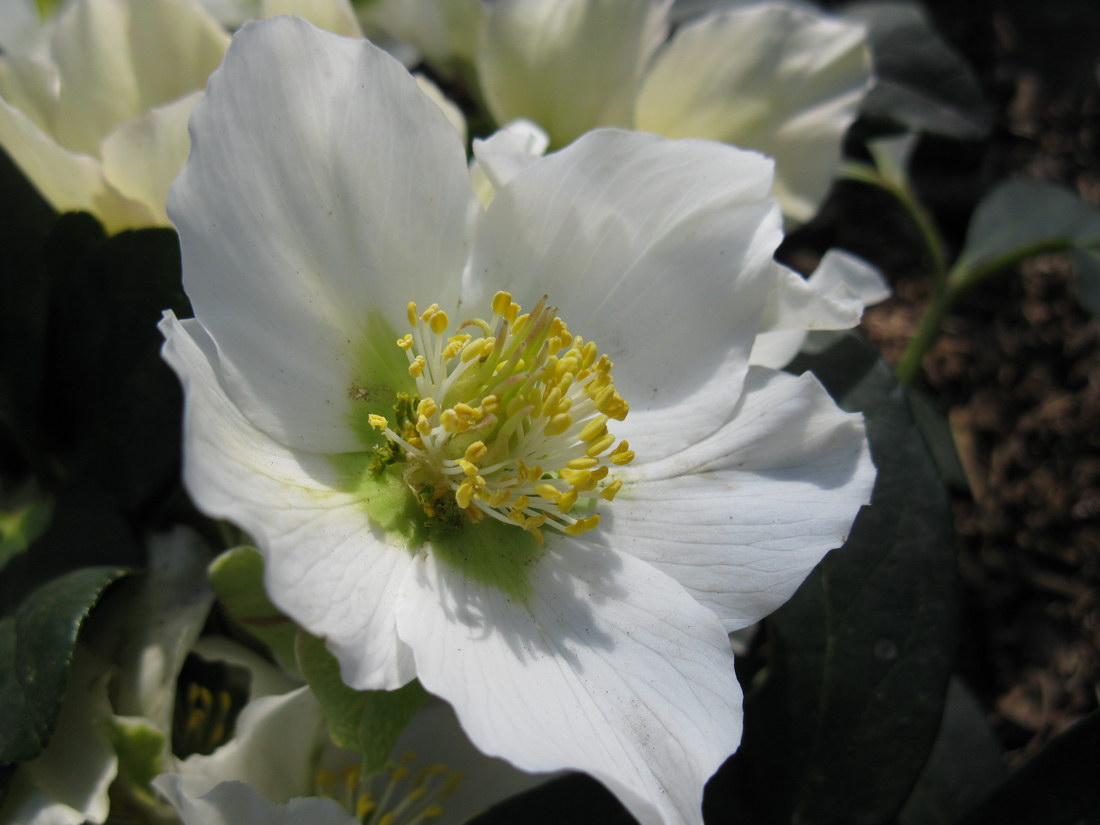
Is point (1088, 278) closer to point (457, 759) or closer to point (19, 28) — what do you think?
point (457, 759)

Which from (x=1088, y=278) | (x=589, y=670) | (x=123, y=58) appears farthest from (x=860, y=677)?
(x=123, y=58)

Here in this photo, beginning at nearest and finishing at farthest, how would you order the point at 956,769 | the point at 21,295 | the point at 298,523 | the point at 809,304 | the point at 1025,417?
the point at 298,523
the point at 809,304
the point at 21,295
the point at 956,769
the point at 1025,417

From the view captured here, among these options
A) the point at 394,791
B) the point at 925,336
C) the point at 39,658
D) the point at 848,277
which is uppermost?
the point at 848,277

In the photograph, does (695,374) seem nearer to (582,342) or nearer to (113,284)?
(582,342)

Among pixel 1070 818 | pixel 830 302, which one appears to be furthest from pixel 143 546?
pixel 1070 818

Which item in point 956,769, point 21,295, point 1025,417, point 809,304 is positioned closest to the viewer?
point 809,304

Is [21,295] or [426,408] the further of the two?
[21,295]

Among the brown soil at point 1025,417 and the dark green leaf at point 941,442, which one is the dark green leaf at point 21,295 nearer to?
the dark green leaf at point 941,442
